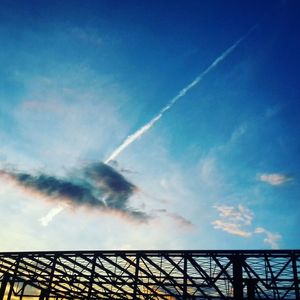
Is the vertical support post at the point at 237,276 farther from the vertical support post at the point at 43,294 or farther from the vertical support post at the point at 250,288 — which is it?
the vertical support post at the point at 43,294

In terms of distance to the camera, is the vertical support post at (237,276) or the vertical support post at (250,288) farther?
the vertical support post at (250,288)

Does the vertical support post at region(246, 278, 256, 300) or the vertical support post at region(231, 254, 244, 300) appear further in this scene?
the vertical support post at region(246, 278, 256, 300)

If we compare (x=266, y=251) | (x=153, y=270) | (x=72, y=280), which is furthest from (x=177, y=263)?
(x=72, y=280)

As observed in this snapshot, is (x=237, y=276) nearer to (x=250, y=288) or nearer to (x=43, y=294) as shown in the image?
(x=250, y=288)

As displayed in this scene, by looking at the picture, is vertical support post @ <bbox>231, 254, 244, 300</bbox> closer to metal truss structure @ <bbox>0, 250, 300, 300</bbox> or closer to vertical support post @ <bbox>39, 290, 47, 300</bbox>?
metal truss structure @ <bbox>0, 250, 300, 300</bbox>

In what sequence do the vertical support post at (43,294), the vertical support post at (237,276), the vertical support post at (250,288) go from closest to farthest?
the vertical support post at (237,276) < the vertical support post at (250,288) < the vertical support post at (43,294)

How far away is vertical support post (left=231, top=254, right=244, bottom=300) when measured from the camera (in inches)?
A: 790

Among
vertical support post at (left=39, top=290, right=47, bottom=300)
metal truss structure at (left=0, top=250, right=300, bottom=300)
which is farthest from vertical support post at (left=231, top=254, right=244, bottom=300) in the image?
vertical support post at (left=39, top=290, right=47, bottom=300)

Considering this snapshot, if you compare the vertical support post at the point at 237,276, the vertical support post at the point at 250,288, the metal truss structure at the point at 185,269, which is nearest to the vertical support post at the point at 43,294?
the metal truss structure at the point at 185,269

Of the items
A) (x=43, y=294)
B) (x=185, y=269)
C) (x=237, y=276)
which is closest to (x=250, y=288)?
(x=237, y=276)

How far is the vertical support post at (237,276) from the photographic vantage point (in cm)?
2008

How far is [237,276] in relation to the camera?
20.5 meters

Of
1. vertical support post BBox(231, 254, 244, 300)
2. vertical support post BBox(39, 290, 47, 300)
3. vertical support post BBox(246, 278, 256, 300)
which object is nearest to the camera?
vertical support post BBox(231, 254, 244, 300)

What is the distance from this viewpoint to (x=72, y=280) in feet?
101
